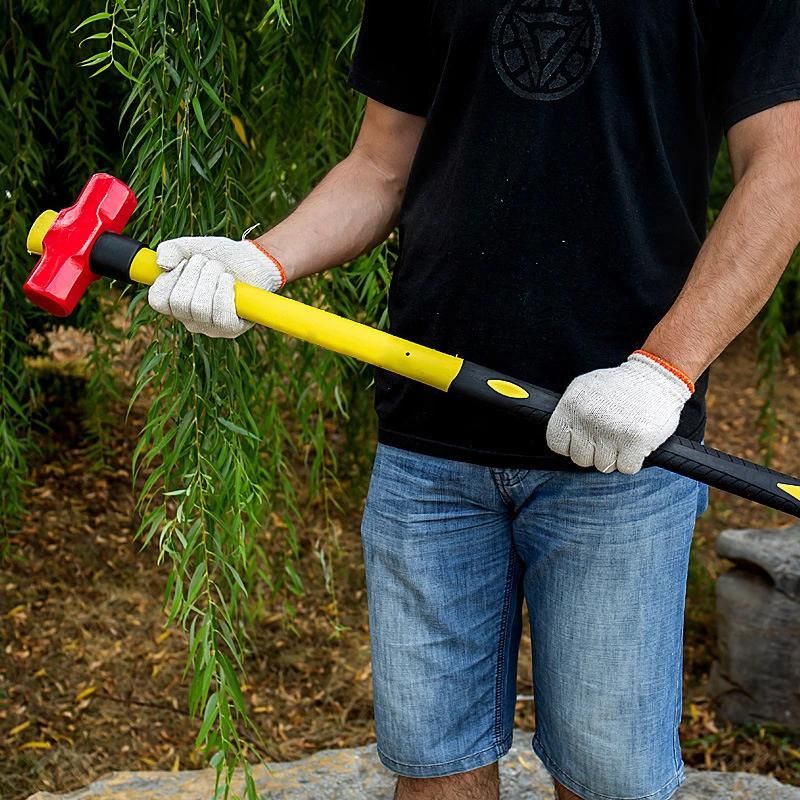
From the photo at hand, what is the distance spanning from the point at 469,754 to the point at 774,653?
1842mm

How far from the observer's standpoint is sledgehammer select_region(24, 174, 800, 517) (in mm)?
1492

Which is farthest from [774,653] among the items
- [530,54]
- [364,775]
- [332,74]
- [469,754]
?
[530,54]

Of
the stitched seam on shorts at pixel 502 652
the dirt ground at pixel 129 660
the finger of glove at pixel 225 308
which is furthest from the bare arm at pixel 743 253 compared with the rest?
the dirt ground at pixel 129 660

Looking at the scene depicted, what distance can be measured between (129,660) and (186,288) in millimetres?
2340

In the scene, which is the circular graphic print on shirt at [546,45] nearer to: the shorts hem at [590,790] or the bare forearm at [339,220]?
the bare forearm at [339,220]

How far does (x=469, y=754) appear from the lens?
5.64 feet

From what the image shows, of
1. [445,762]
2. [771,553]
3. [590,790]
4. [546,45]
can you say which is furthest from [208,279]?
[771,553]

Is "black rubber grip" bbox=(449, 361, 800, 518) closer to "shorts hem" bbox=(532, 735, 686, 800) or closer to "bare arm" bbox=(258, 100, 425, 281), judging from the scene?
"bare arm" bbox=(258, 100, 425, 281)

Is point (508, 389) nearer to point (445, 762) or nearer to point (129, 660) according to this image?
point (445, 762)

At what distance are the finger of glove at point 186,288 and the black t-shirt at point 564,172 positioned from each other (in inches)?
12.6

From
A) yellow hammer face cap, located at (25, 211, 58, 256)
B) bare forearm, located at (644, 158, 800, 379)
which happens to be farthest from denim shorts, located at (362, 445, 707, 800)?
yellow hammer face cap, located at (25, 211, 58, 256)

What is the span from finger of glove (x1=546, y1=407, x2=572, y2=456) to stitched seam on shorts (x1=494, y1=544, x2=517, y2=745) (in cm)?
29

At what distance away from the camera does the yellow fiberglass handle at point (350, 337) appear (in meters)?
1.54

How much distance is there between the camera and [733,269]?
1.43 metres
